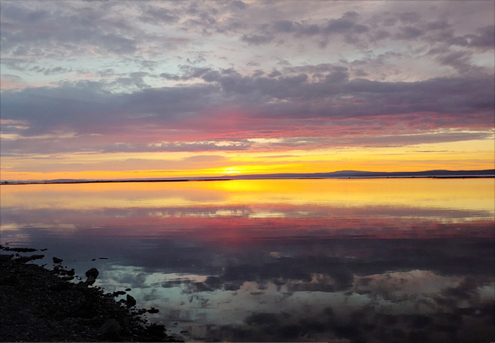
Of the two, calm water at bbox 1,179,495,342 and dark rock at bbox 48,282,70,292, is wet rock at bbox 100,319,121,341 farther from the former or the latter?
dark rock at bbox 48,282,70,292

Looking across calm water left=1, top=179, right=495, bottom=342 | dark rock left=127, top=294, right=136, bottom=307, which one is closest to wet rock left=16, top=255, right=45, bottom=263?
calm water left=1, top=179, right=495, bottom=342

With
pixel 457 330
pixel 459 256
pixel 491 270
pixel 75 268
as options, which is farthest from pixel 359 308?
pixel 75 268

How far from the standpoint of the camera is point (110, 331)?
1434 cm

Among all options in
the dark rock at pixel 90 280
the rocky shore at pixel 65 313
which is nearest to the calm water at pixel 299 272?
the dark rock at pixel 90 280

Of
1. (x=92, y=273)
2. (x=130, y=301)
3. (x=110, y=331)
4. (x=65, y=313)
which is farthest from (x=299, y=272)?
(x=65, y=313)

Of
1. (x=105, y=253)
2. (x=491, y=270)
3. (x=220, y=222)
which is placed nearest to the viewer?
(x=491, y=270)

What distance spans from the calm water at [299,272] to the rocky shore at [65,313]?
1259mm

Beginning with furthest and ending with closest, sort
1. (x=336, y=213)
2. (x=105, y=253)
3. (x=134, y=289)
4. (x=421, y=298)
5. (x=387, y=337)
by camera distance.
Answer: (x=336, y=213) → (x=105, y=253) → (x=134, y=289) → (x=421, y=298) → (x=387, y=337)

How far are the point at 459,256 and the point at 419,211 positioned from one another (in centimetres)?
2806

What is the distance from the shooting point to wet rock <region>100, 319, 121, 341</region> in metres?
14.2

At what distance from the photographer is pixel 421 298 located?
19312mm

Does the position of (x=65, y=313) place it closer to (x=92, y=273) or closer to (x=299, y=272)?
(x=92, y=273)

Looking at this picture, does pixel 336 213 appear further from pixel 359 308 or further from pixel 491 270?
pixel 359 308

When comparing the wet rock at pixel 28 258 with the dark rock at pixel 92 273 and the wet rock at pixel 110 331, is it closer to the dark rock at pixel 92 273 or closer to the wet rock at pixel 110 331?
the dark rock at pixel 92 273
